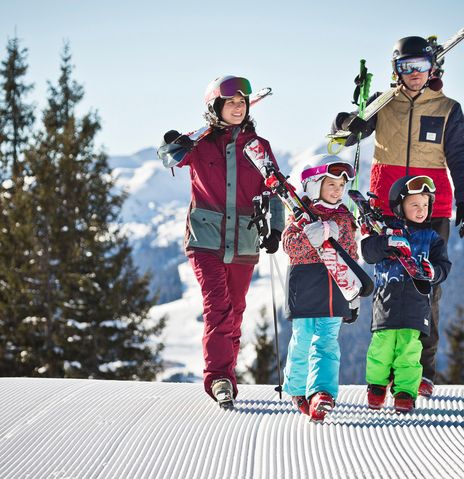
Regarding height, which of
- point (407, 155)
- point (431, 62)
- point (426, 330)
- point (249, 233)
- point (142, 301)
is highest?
point (431, 62)

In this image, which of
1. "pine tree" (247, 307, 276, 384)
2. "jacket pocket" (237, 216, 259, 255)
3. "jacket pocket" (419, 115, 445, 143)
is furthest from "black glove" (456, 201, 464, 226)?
"pine tree" (247, 307, 276, 384)

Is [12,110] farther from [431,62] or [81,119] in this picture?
[431,62]

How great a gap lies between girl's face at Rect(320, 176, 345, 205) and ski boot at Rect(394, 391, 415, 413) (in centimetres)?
128

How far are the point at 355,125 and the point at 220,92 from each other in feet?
3.29

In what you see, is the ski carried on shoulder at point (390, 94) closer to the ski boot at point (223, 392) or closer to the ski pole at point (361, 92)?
the ski pole at point (361, 92)

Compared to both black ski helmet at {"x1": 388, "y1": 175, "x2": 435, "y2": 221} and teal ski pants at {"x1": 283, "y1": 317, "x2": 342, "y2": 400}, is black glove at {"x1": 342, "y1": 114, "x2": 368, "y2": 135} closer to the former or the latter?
black ski helmet at {"x1": 388, "y1": 175, "x2": 435, "y2": 221}

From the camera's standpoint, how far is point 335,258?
451 centimetres

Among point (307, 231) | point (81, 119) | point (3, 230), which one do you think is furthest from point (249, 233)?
point (81, 119)

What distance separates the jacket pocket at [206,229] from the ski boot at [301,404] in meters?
1.17

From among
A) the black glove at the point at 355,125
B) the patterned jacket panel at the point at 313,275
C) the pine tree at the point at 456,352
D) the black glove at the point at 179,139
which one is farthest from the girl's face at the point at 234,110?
Result: the pine tree at the point at 456,352

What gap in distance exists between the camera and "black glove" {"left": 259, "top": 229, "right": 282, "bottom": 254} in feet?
16.1

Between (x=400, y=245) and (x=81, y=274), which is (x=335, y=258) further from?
(x=81, y=274)

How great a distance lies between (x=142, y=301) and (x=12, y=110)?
11390 millimetres

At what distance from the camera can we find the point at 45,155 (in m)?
21.9
